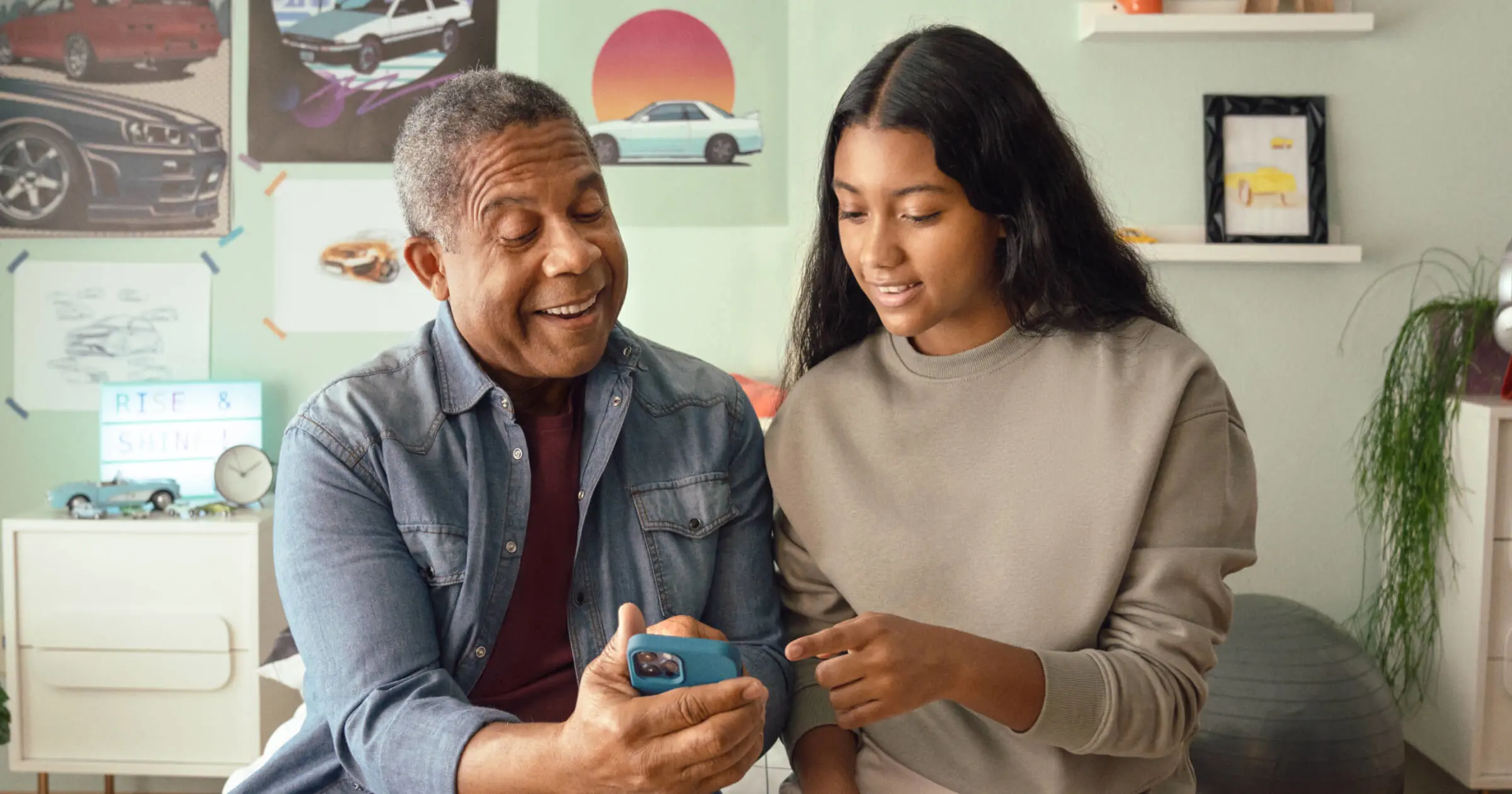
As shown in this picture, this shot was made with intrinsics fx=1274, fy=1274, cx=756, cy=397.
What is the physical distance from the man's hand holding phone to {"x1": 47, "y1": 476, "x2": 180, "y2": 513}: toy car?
86.7 inches

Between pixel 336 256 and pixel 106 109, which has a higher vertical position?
pixel 106 109

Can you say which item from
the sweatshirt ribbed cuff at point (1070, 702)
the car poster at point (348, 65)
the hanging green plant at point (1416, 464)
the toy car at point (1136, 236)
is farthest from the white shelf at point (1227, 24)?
the sweatshirt ribbed cuff at point (1070, 702)

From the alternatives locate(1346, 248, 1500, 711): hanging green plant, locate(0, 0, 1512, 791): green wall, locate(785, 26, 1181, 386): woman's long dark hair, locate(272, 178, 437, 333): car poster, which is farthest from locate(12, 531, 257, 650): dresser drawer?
locate(1346, 248, 1500, 711): hanging green plant

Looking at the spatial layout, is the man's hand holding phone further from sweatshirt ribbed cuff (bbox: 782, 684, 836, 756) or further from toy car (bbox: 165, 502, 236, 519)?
toy car (bbox: 165, 502, 236, 519)

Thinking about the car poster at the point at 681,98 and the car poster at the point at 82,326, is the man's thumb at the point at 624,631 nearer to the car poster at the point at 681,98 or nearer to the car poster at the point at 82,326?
the car poster at the point at 681,98

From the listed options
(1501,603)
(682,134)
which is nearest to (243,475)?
(682,134)

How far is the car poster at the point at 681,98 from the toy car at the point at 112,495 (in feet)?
4.15

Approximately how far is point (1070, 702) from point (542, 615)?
0.56 m

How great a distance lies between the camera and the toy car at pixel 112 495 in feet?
9.43

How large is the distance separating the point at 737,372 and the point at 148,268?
1.51 metres

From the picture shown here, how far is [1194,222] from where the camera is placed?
3.18 m

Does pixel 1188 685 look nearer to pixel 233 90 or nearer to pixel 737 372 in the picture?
pixel 737 372

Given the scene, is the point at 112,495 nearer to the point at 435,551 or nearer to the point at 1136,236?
the point at 435,551

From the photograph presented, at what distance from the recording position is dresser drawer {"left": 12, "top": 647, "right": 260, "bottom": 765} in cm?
278
